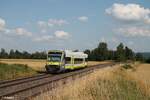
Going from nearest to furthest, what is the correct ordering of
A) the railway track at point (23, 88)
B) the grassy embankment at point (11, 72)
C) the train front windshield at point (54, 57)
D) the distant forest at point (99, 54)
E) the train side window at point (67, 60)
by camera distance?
the railway track at point (23, 88) → the grassy embankment at point (11, 72) → the train front windshield at point (54, 57) → the train side window at point (67, 60) → the distant forest at point (99, 54)

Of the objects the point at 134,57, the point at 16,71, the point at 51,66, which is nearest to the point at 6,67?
the point at 16,71

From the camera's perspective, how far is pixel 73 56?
145ft

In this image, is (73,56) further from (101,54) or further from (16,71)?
(101,54)

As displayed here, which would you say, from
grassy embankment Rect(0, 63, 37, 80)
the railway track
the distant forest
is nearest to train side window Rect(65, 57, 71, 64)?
grassy embankment Rect(0, 63, 37, 80)

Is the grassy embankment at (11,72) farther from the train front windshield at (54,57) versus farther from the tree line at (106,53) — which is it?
the tree line at (106,53)

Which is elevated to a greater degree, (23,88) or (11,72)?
(11,72)

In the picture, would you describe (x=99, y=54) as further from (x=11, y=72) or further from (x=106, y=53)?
(x=11, y=72)

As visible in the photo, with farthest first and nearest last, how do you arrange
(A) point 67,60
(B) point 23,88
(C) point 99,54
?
(C) point 99,54 < (A) point 67,60 < (B) point 23,88

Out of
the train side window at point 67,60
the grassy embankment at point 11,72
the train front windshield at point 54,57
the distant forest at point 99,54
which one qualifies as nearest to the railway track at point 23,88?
the grassy embankment at point 11,72

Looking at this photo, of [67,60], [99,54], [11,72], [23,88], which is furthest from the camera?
[99,54]

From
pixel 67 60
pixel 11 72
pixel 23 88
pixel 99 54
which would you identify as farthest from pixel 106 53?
pixel 23 88

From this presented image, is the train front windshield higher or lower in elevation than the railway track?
higher

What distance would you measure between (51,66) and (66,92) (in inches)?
1015

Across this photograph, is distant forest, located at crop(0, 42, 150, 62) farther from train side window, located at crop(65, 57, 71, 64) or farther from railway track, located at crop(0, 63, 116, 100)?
railway track, located at crop(0, 63, 116, 100)
